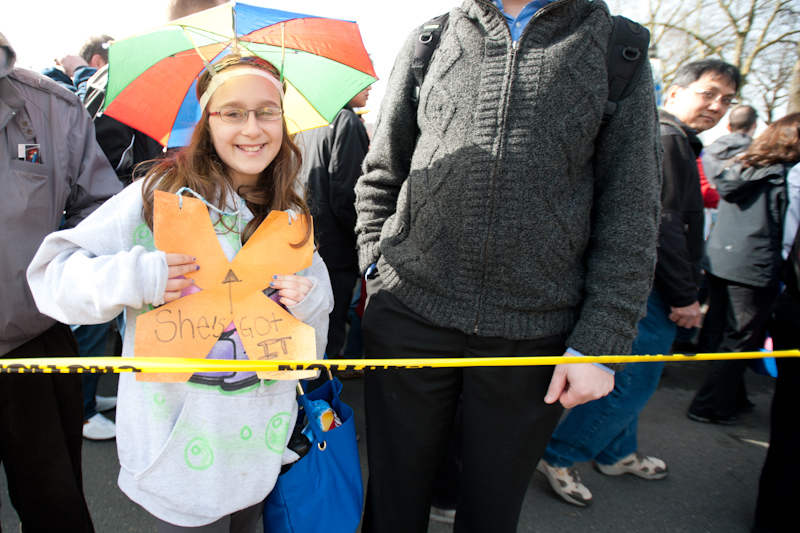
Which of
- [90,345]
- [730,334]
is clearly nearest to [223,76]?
[90,345]

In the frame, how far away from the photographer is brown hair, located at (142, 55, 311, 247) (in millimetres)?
1217

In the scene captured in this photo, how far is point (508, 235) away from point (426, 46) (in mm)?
610

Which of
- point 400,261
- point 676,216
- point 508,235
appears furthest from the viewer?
point 676,216

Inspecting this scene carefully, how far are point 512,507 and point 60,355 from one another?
4.86ft

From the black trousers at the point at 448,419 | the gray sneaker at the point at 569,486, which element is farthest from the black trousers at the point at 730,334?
the black trousers at the point at 448,419

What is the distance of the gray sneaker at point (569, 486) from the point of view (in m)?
2.42

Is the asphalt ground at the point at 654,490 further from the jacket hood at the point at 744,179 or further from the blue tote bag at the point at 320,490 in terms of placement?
the jacket hood at the point at 744,179

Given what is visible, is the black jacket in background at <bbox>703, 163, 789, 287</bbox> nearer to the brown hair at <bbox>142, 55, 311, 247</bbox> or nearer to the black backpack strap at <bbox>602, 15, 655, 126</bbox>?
the black backpack strap at <bbox>602, 15, 655, 126</bbox>

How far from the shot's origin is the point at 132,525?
84.1 inches

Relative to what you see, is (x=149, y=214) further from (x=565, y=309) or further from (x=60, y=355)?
(x=565, y=309)

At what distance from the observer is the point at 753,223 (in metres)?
2.91

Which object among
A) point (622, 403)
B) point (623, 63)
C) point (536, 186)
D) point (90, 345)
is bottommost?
point (90, 345)

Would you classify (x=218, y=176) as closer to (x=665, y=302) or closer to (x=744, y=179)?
(x=665, y=302)

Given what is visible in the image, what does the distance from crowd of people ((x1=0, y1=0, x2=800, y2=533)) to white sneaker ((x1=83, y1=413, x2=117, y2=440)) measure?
1.22m
